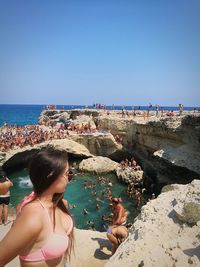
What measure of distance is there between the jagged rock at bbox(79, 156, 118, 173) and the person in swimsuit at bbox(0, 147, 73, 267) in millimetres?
25217

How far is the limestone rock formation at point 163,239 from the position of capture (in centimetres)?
521

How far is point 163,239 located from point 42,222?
4.52 meters

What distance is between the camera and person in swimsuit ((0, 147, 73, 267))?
1.87 metres

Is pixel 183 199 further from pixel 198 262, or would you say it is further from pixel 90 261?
pixel 90 261

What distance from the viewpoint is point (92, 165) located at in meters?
27.8

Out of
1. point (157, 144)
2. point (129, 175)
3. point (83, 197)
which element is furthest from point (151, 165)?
point (83, 197)

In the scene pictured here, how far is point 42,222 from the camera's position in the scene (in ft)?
6.52

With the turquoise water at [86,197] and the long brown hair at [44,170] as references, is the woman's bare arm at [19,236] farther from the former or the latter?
the turquoise water at [86,197]

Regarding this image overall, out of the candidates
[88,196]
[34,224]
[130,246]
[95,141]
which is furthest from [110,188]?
[34,224]

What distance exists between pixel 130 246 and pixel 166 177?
17837mm

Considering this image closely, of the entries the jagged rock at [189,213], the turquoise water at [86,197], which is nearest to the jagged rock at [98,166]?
the turquoise water at [86,197]

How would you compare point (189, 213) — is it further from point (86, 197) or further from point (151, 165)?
point (151, 165)

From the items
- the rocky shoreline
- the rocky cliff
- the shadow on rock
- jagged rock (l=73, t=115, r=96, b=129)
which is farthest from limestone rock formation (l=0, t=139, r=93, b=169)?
the shadow on rock

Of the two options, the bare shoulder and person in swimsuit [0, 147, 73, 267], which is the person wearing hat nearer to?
person in swimsuit [0, 147, 73, 267]
